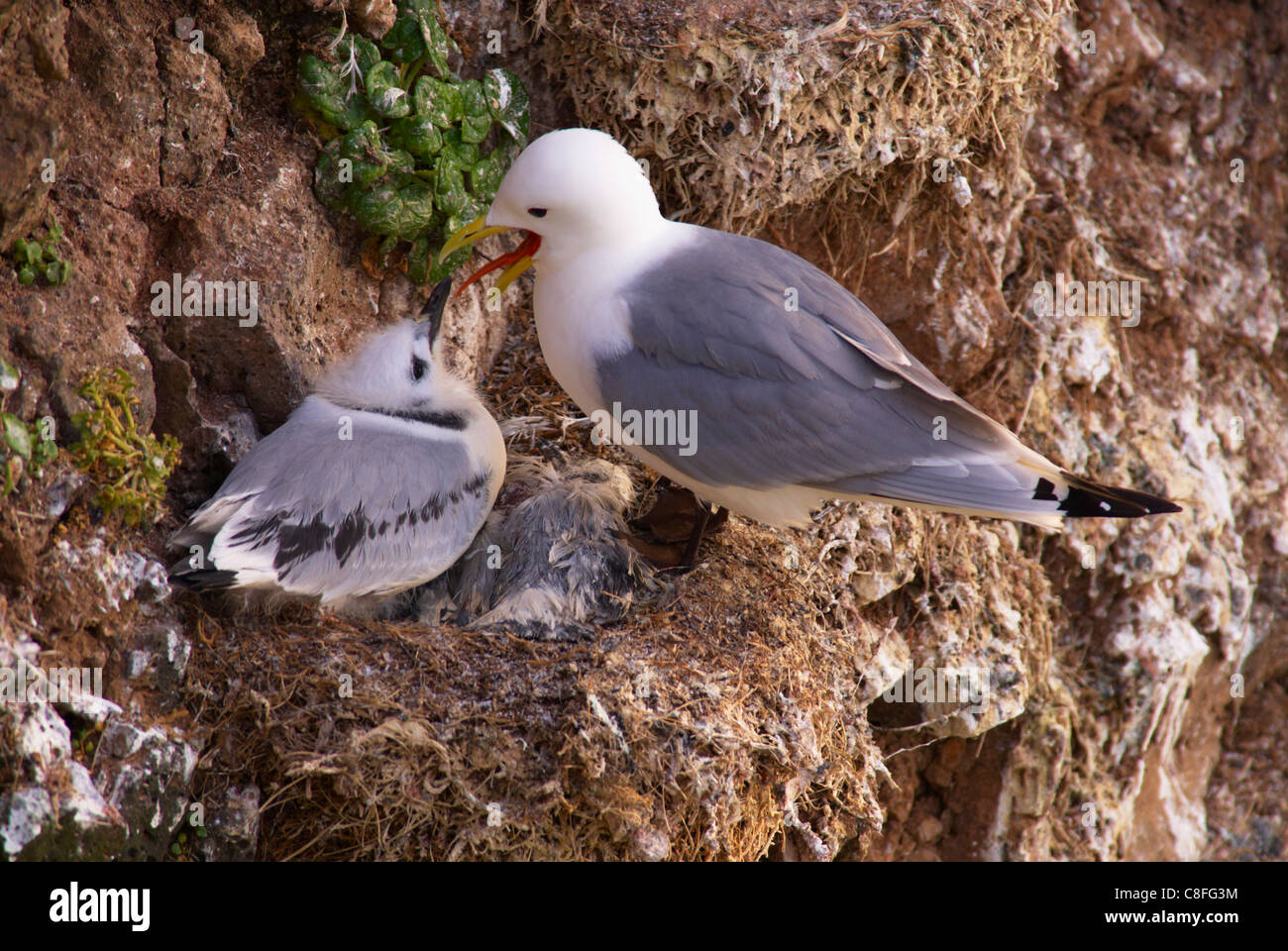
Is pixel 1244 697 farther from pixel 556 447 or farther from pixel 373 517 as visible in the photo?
pixel 373 517

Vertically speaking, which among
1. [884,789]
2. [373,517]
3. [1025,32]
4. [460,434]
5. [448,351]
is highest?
[1025,32]

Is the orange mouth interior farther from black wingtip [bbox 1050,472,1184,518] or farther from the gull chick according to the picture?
black wingtip [bbox 1050,472,1184,518]

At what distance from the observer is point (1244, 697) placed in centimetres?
530

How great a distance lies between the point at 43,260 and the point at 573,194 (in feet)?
4.38

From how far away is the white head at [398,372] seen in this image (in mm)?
3447

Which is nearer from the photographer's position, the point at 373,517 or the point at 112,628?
the point at 112,628

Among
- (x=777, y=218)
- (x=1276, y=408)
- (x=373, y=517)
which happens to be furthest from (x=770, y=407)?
(x=1276, y=408)

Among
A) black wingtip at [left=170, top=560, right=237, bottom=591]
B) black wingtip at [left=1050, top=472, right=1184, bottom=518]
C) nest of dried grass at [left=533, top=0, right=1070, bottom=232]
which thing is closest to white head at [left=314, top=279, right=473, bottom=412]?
black wingtip at [left=170, top=560, right=237, bottom=591]

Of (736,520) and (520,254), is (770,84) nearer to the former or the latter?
(520,254)

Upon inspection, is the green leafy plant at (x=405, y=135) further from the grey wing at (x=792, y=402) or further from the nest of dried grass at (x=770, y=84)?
the grey wing at (x=792, y=402)

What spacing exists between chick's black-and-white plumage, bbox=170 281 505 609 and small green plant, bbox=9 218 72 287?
2.12ft

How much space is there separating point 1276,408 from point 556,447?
3343mm

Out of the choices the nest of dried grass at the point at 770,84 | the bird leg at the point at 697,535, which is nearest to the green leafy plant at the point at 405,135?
the nest of dried grass at the point at 770,84

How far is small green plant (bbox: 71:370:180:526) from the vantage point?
2854 millimetres
